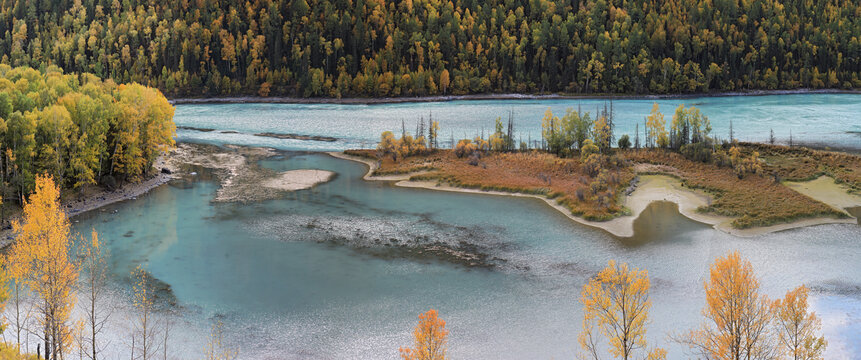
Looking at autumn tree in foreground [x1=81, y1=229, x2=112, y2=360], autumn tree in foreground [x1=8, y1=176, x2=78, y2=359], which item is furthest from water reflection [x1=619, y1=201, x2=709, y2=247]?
autumn tree in foreground [x1=8, y1=176, x2=78, y2=359]

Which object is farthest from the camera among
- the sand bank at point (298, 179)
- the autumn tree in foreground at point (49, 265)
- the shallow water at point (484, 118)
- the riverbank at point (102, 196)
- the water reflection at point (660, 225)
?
the shallow water at point (484, 118)

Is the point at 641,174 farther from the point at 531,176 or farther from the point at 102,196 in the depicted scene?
the point at 102,196

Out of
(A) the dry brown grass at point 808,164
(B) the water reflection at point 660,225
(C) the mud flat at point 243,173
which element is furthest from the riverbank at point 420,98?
(B) the water reflection at point 660,225

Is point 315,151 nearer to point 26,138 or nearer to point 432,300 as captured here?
point 26,138

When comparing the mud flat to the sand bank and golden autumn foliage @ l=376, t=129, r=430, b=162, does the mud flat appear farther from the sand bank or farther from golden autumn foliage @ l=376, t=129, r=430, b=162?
golden autumn foliage @ l=376, t=129, r=430, b=162

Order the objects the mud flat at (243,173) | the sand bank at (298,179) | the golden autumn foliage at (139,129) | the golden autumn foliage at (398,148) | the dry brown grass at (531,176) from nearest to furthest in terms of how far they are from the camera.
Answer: the dry brown grass at (531,176) → the golden autumn foliage at (139,129) → the mud flat at (243,173) → the sand bank at (298,179) → the golden autumn foliage at (398,148)

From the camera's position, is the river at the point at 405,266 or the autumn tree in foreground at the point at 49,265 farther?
the river at the point at 405,266

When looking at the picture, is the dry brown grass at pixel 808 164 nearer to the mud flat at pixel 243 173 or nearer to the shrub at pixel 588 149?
the shrub at pixel 588 149
